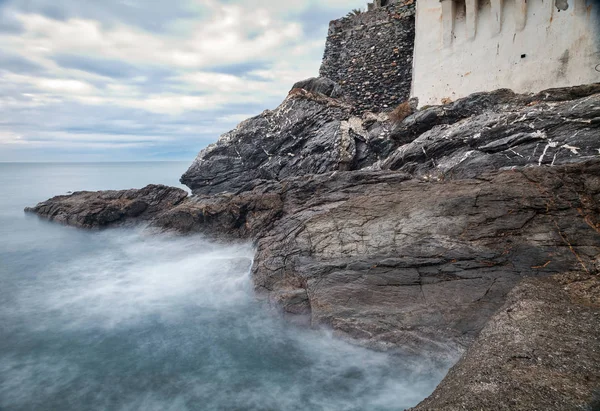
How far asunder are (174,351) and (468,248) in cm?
532

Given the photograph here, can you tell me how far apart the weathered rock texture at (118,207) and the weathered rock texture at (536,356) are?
Answer: 1360 centimetres

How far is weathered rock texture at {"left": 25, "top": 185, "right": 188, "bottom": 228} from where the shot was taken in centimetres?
1611

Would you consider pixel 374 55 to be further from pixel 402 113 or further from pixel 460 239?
pixel 460 239

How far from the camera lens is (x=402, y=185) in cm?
852

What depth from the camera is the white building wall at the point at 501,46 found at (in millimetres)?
9922

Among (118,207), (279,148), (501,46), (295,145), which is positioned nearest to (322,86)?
(295,145)

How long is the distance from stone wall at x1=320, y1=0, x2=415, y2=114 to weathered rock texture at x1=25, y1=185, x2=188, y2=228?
8.38m

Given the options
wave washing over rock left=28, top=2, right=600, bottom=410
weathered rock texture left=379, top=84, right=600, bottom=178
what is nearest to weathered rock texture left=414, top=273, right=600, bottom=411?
wave washing over rock left=28, top=2, right=600, bottom=410

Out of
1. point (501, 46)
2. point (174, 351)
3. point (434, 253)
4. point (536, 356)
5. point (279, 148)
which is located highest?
point (501, 46)

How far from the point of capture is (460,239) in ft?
22.2

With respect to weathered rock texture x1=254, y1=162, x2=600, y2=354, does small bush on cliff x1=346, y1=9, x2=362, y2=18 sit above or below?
above

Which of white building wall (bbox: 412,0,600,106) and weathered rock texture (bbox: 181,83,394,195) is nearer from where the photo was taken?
white building wall (bbox: 412,0,600,106)

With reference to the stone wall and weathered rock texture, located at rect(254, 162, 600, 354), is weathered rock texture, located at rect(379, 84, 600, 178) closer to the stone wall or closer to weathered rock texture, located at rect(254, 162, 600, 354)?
weathered rock texture, located at rect(254, 162, 600, 354)

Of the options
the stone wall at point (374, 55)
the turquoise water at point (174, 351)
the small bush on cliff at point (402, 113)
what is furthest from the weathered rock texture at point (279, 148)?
the turquoise water at point (174, 351)
